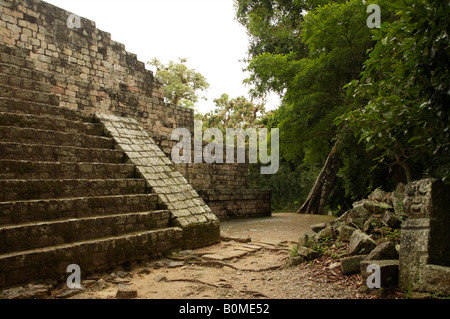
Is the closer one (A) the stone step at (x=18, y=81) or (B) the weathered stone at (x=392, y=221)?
(B) the weathered stone at (x=392, y=221)

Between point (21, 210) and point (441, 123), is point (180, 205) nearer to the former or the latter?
point (21, 210)

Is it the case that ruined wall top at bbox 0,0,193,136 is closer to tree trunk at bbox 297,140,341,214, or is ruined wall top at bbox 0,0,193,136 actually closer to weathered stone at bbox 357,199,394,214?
tree trunk at bbox 297,140,341,214

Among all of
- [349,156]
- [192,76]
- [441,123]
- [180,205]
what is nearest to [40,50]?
[180,205]

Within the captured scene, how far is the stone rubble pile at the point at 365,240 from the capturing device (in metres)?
2.89

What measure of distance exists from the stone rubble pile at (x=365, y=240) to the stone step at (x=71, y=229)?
213 cm

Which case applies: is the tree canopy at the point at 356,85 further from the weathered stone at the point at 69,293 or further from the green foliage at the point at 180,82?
the green foliage at the point at 180,82

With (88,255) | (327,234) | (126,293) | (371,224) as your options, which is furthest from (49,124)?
(371,224)

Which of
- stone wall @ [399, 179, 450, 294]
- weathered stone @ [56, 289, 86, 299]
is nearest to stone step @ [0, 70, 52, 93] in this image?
weathered stone @ [56, 289, 86, 299]

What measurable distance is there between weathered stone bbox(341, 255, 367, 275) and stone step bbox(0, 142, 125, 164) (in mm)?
3970

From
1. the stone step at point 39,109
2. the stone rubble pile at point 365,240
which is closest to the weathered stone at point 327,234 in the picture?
the stone rubble pile at point 365,240

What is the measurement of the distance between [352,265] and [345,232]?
0.94 metres

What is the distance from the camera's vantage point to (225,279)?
3.51 metres

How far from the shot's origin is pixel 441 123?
271 centimetres

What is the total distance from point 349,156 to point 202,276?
6421 mm
